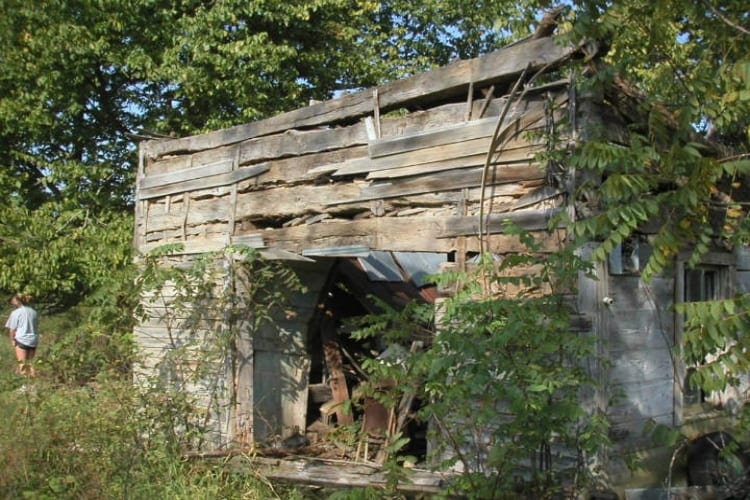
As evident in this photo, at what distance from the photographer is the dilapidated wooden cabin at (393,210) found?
576 centimetres

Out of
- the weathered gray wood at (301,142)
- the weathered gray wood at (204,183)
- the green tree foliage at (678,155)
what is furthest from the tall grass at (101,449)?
the green tree foliage at (678,155)

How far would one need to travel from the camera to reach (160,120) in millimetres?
15781

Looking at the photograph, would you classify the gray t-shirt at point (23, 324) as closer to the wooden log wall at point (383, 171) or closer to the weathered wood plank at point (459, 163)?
the wooden log wall at point (383, 171)

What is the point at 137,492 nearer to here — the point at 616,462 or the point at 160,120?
the point at 616,462

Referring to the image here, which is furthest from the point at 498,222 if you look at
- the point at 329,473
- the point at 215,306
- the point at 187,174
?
the point at 187,174

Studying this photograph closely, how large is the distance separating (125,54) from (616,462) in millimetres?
12369

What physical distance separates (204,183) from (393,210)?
2.85 m

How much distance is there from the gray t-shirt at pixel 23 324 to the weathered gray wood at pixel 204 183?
12.0 feet

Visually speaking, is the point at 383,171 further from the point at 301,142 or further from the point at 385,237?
the point at 301,142

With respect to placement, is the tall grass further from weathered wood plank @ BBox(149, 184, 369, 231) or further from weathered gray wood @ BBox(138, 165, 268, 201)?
weathered gray wood @ BBox(138, 165, 268, 201)

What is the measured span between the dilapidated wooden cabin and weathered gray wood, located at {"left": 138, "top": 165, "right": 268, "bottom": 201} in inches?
0.8

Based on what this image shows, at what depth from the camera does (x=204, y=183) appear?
8.67 metres

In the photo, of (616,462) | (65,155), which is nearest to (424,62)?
(65,155)

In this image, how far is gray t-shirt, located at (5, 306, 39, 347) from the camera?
1170 cm
